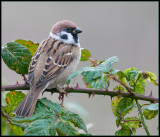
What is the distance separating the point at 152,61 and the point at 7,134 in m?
5.32

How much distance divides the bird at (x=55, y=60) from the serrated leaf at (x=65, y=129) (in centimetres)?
81

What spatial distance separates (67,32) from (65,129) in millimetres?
1929

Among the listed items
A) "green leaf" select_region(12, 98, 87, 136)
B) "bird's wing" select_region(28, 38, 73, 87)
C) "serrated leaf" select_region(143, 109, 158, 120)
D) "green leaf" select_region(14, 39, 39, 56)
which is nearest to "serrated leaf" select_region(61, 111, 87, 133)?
"green leaf" select_region(12, 98, 87, 136)

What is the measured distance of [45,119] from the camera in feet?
4.90

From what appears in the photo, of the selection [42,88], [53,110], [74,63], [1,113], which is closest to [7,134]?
[1,113]

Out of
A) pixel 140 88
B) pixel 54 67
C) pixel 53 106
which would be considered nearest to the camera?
pixel 53 106

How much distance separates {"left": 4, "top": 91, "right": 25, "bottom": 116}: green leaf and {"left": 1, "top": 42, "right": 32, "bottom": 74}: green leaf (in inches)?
5.9

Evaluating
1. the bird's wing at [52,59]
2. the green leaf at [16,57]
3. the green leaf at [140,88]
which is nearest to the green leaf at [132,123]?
the green leaf at [140,88]

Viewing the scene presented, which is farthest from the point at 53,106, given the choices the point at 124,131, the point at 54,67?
the point at 54,67

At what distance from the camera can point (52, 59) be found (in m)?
2.86

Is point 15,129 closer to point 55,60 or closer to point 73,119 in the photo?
point 73,119

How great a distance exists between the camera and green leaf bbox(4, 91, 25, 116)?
1.81 metres

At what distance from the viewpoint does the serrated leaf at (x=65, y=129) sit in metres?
1.42

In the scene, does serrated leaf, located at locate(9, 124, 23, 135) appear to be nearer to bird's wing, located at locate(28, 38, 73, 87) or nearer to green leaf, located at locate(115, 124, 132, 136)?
green leaf, located at locate(115, 124, 132, 136)
